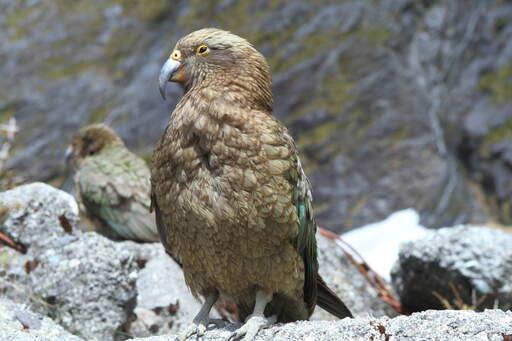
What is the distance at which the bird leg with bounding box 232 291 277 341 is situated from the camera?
3408mm

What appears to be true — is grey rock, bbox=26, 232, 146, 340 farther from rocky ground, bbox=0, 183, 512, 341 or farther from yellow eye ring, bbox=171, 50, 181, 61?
yellow eye ring, bbox=171, 50, 181, 61

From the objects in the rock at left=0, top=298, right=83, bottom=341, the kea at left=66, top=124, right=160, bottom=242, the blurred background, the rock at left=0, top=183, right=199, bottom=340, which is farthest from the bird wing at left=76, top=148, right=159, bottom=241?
the blurred background

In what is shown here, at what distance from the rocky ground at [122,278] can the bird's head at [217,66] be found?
126 centimetres

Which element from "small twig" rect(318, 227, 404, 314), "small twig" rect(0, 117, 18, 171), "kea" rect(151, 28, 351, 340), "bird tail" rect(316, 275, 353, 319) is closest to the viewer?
"kea" rect(151, 28, 351, 340)

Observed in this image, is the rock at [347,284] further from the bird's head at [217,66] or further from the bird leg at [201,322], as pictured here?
the bird's head at [217,66]

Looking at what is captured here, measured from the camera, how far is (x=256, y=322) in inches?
137

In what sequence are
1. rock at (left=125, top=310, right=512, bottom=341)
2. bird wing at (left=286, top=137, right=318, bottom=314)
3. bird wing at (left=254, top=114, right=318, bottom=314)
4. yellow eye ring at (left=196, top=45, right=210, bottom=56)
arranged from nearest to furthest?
rock at (left=125, top=310, right=512, bottom=341)
bird wing at (left=254, top=114, right=318, bottom=314)
bird wing at (left=286, top=137, right=318, bottom=314)
yellow eye ring at (left=196, top=45, right=210, bottom=56)

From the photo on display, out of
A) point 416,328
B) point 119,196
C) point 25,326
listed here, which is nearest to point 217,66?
point 25,326

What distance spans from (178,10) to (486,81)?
20.6 ft

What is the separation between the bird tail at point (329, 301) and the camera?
4242 millimetres

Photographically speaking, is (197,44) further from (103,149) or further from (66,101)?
(66,101)

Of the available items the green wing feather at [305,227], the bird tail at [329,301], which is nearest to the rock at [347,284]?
the bird tail at [329,301]

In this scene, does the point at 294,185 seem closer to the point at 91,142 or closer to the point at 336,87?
the point at 91,142

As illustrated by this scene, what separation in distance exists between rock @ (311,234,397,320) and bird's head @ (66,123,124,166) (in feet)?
8.35
